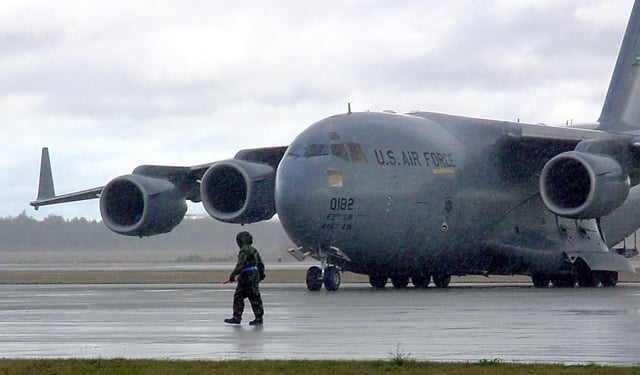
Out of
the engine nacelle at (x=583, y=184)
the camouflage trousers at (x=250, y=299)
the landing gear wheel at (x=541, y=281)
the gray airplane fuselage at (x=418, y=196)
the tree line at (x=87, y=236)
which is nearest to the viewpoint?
the camouflage trousers at (x=250, y=299)

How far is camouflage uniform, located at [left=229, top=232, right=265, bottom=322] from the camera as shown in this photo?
19.1m

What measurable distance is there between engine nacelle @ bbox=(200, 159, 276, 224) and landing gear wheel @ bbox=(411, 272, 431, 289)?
165 inches

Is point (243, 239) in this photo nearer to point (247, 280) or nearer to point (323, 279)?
point (247, 280)

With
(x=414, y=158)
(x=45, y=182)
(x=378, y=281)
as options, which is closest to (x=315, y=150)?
(x=414, y=158)

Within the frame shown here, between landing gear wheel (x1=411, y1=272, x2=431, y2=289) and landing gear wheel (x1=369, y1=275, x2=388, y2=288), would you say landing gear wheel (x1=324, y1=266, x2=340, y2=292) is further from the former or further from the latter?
landing gear wheel (x1=411, y1=272, x2=431, y2=289)

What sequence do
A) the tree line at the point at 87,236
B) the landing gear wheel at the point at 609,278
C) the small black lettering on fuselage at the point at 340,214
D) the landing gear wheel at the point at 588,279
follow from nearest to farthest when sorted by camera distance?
the small black lettering on fuselage at the point at 340,214 < the landing gear wheel at the point at 588,279 < the landing gear wheel at the point at 609,278 < the tree line at the point at 87,236

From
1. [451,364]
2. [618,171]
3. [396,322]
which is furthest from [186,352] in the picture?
[618,171]

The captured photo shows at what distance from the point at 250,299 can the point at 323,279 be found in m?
11.5

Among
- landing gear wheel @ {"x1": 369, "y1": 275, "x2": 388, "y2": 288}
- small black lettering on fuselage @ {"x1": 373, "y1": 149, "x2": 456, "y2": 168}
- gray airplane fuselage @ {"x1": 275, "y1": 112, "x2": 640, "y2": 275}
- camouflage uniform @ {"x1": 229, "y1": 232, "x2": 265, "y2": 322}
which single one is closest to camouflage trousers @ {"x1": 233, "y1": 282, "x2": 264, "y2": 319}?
camouflage uniform @ {"x1": 229, "y1": 232, "x2": 265, "y2": 322}

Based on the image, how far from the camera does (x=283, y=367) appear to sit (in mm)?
12258

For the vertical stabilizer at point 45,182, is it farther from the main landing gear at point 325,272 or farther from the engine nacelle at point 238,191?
the main landing gear at point 325,272

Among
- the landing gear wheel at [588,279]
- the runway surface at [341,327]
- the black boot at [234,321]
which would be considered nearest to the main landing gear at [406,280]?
the landing gear wheel at [588,279]

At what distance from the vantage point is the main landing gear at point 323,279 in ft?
101

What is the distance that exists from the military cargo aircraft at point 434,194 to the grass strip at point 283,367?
1775 cm
